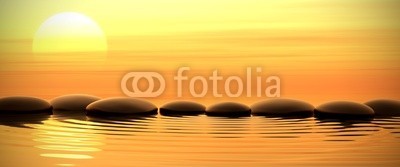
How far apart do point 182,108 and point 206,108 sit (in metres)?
0.25

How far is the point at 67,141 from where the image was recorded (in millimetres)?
3049

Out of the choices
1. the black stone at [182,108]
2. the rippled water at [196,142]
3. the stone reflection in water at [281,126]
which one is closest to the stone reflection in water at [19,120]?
the rippled water at [196,142]

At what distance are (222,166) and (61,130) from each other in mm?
1723

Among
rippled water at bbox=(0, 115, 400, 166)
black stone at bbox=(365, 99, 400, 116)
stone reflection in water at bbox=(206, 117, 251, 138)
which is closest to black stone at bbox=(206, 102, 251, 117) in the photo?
stone reflection in water at bbox=(206, 117, 251, 138)

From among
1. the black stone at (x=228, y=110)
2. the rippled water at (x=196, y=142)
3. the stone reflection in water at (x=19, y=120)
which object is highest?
the black stone at (x=228, y=110)

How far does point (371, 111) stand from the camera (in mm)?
5094

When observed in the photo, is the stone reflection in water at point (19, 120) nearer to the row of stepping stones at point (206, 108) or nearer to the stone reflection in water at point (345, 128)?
the row of stepping stones at point (206, 108)

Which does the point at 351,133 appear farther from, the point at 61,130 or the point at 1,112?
the point at 1,112

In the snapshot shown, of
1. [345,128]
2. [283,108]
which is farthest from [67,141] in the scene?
[283,108]

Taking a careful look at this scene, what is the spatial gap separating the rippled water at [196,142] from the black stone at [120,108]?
387mm

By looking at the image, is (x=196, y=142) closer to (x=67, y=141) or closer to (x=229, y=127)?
(x=67, y=141)

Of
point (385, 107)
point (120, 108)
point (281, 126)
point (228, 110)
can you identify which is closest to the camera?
point (281, 126)

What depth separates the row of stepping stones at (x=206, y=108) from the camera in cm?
502

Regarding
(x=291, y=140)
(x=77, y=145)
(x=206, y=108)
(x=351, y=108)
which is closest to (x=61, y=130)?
(x=77, y=145)
